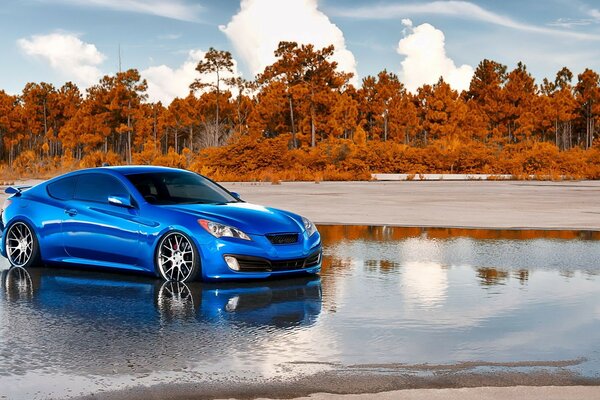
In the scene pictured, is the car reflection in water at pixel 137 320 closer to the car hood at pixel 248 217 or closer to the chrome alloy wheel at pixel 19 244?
the chrome alloy wheel at pixel 19 244

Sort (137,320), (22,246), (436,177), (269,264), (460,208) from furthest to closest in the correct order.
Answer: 1. (436,177)
2. (460,208)
3. (22,246)
4. (269,264)
5. (137,320)

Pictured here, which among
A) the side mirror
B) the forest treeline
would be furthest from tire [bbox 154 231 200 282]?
the forest treeline

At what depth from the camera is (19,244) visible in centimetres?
1215

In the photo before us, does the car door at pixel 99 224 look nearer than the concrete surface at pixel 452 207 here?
Yes

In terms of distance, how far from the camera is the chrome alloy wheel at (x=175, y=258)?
10.5 meters

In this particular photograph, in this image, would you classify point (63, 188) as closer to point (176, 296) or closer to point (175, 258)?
point (175, 258)

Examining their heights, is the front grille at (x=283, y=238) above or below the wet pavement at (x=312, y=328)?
above

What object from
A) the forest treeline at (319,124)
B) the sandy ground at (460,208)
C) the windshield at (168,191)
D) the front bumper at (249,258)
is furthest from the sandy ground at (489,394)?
the forest treeline at (319,124)

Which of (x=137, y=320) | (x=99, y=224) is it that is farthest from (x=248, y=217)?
(x=137, y=320)

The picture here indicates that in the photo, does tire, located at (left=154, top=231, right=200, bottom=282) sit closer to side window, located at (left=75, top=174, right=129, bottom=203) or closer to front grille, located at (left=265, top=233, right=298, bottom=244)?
front grille, located at (left=265, top=233, right=298, bottom=244)

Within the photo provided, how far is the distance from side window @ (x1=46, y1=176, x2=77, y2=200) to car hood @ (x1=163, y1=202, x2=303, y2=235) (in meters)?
1.68

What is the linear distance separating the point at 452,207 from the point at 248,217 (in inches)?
572

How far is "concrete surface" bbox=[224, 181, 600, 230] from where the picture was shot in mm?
19641

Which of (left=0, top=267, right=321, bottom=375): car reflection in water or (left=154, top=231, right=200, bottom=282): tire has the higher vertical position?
(left=154, top=231, right=200, bottom=282): tire
